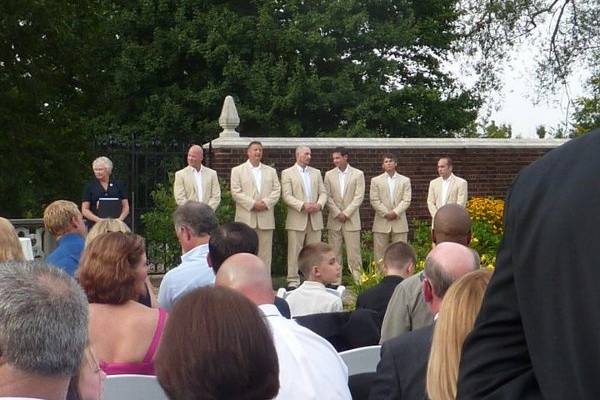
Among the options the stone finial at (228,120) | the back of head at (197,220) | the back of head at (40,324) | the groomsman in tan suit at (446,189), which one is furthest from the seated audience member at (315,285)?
the stone finial at (228,120)

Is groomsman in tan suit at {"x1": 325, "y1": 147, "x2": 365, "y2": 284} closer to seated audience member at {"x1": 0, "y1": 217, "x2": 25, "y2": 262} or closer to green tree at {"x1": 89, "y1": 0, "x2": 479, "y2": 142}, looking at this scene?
green tree at {"x1": 89, "y1": 0, "x2": 479, "y2": 142}

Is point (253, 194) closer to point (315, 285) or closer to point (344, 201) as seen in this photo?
point (344, 201)

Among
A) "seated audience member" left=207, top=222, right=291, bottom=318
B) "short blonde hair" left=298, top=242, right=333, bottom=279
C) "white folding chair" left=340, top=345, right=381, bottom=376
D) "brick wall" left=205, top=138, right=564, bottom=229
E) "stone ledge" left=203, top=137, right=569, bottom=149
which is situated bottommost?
"white folding chair" left=340, top=345, right=381, bottom=376

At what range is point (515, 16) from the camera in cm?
2683

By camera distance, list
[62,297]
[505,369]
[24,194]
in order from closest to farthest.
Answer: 1. [505,369]
2. [62,297]
3. [24,194]

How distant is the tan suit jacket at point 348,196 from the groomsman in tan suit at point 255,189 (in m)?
1.10

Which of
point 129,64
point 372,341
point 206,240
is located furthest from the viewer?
point 129,64

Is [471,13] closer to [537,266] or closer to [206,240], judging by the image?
[206,240]

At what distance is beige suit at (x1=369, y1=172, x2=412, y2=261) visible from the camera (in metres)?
17.0

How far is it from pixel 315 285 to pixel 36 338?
14.0 ft

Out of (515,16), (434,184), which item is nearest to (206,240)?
(434,184)

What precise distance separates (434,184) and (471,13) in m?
11.7

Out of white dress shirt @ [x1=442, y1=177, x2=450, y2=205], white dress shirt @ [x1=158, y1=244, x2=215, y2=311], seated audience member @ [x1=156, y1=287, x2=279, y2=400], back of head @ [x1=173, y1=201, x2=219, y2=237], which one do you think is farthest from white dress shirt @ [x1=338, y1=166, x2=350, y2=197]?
seated audience member @ [x1=156, y1=287, x2=279, y2=400]

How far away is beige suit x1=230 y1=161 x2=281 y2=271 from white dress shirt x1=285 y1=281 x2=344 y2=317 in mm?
9013
